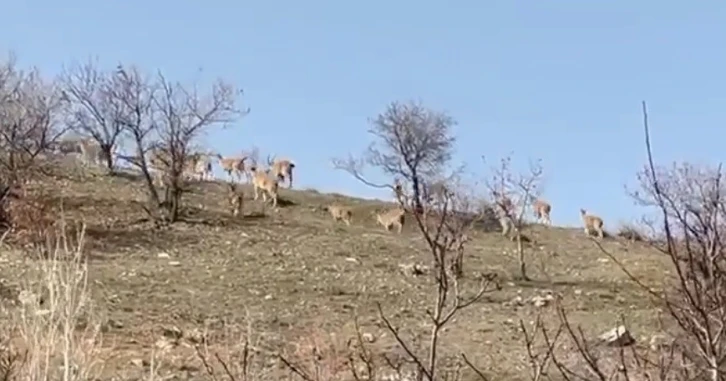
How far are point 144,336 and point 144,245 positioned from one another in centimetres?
959

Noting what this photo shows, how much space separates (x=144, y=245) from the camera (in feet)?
71.4

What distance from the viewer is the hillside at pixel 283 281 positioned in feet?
41.2

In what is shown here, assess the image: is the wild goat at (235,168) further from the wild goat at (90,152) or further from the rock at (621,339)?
the rock at (621,339)

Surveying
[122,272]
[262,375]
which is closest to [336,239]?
[122,272]

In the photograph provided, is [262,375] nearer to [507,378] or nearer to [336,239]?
[507,378]

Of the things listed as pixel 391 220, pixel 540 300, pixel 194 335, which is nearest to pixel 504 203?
pixel 391 220

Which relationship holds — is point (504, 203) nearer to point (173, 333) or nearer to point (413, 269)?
point (413, 269)

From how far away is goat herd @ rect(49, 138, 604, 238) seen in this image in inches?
1080

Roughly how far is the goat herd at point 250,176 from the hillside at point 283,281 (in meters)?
0.53

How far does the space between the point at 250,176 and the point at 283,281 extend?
16924mm

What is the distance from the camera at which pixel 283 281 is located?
18484mm

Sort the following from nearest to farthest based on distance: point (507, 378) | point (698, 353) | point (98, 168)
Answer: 1. point (698, 353)
2. point (507, 378)
3. point (98, 168)

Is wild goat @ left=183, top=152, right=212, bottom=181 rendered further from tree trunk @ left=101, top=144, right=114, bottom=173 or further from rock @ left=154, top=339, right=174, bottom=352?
rock @ left=154, top=339, right=174, bottom=352

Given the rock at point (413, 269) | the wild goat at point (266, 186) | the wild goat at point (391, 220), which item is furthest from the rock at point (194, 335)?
the wild goat at point (266, 186)
